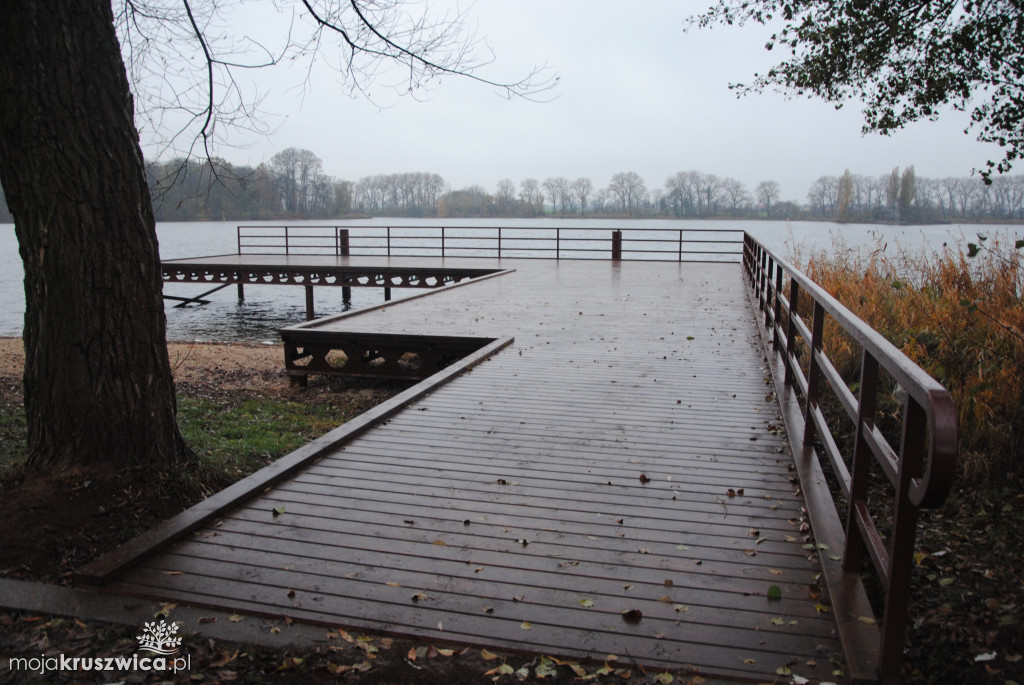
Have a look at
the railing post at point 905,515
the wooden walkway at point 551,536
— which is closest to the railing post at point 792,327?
the wooden walkway at point 551,536

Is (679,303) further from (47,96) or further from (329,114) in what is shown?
(47,96)

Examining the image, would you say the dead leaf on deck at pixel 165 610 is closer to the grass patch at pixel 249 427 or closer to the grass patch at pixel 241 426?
the grass patch at pixel 241 426

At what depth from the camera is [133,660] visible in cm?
218

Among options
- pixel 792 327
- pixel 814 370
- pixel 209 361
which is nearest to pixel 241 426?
pixel 209 361

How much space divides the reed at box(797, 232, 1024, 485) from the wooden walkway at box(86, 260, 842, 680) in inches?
43.1

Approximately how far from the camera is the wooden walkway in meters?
2.30

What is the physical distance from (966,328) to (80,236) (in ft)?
19.0

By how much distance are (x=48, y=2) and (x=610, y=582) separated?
11.0ft

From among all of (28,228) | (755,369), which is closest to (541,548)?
(28,228)

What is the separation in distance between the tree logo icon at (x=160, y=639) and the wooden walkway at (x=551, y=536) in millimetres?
157

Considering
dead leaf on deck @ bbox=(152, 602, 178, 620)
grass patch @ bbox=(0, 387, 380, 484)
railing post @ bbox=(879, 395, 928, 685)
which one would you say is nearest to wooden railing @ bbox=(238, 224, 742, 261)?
grass patch @ bbox=(0, 387, 380, 484)

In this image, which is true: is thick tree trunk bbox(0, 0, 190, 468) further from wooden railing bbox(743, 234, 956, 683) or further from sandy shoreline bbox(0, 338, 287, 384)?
sandy shoreline bbox(0, 338, 287, 384)

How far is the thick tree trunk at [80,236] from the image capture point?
339 centimetres

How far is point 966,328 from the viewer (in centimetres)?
579
